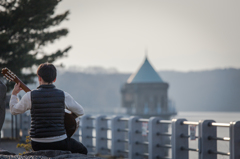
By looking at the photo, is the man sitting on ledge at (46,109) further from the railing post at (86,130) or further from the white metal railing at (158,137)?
the railing post at (86,130)

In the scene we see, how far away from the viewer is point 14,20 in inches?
727

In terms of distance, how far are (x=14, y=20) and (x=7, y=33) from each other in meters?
1.09

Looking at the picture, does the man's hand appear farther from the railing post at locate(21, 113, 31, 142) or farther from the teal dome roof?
the teal dome roof

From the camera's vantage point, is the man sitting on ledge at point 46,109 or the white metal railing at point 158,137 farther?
the white metal railing at point 158,137

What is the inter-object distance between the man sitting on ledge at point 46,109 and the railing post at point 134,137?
5771 mm

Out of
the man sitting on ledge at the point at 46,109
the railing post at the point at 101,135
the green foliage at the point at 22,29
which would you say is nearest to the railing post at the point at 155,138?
the railing post at the point at 101,135

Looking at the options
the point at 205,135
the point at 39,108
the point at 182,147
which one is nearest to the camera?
the point at 39,108

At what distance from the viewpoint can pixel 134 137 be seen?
10531 millimetres

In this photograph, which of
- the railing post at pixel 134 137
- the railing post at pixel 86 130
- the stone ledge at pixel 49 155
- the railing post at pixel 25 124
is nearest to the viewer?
the stone ledge at pixel 49 155

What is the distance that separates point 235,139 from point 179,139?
199 cm

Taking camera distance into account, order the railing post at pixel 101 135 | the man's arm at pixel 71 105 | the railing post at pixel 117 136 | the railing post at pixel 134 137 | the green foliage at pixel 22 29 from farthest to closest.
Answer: the green foliage at pixel 22 29 < the railing post at pixel 101 135 < the railing post at pixel 117 136 < the railing post at pixel 134 137 < the man's arm at pixel 71 105

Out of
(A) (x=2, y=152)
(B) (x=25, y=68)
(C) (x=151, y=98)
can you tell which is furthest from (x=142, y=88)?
(A) (x=2, y=152)

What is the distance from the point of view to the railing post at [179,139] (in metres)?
8.33

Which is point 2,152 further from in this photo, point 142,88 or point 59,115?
point 142,88
